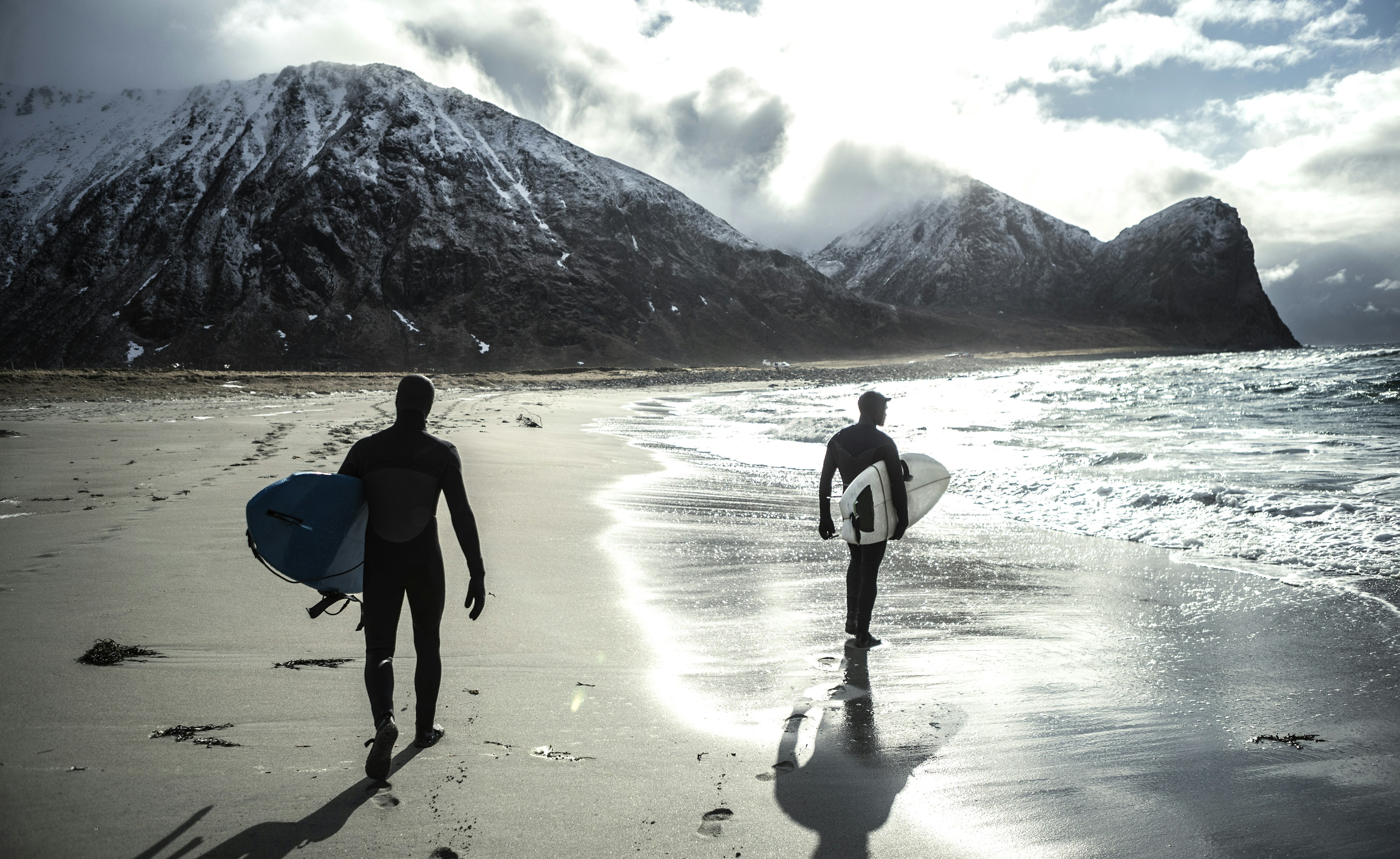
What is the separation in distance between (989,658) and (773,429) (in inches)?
741

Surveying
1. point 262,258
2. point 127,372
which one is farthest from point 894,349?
point 127,372

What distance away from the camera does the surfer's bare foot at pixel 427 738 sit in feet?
13.0

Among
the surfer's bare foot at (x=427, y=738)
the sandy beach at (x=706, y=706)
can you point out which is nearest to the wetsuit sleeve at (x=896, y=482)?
the sandy beach at (x=706, y=706)

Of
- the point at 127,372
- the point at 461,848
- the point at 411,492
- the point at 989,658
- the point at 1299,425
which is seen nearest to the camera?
the point at 461,848

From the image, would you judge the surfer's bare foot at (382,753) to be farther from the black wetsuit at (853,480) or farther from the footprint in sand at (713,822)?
the black wetsuit at (853,480)

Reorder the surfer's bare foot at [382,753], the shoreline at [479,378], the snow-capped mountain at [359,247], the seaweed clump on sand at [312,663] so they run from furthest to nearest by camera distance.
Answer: the snow-capped mountain at [359,247]
the shoreline at [479,378]
the seaweed clump on sand at [312,663]
the surfer's bare foot at [382,753]

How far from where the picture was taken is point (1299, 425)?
20953 millimetres

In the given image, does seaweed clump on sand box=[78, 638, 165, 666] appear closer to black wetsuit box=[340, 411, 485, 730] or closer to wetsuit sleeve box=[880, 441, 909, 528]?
black wetsuit box=[340, 411, 485, 730]

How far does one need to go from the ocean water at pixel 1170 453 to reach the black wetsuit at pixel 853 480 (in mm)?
4140

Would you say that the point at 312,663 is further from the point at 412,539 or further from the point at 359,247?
the point at 359,247

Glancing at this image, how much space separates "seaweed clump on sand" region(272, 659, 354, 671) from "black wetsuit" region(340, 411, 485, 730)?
984mm

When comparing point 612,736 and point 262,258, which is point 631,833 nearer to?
point 612,736

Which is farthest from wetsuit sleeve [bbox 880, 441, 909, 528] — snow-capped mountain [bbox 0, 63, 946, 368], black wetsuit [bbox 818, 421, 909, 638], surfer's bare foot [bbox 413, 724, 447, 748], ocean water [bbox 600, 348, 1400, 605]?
snow-capped mountain [bbox 0, 63, 946, 368]

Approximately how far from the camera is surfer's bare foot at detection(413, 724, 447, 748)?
397 centimetres
